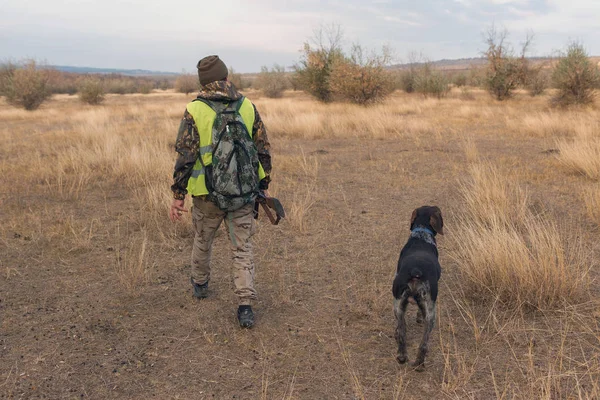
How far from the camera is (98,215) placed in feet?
19.7

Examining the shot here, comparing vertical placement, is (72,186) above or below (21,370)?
above

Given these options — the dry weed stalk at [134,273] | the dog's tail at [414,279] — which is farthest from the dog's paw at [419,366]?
the dry weed stalk at [134,273]

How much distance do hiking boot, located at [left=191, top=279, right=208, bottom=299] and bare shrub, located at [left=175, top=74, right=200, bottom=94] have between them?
41918mm

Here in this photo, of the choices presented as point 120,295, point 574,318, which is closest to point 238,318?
point 120,295

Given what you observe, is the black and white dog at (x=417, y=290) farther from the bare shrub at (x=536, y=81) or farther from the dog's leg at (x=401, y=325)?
the bare shrub at (x=536, y=81)

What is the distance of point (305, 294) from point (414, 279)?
1.43 m

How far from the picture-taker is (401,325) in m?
2.81

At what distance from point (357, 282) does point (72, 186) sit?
15.7 ft

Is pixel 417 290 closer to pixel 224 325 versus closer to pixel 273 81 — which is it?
pixel 224 325

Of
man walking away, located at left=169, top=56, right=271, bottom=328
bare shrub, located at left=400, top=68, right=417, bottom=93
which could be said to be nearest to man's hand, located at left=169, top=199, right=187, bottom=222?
man walking away, located at left=169, top=56, right=271, bottom=328

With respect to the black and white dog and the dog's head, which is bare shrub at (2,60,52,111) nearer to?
the dog's head

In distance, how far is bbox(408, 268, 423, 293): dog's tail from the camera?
2637 millimetres

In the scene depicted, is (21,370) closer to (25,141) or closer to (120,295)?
(120,295)

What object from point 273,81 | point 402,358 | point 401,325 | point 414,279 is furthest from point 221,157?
point 273,81
